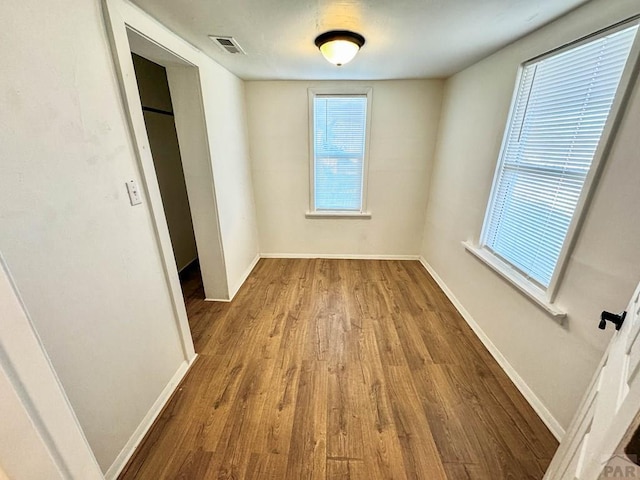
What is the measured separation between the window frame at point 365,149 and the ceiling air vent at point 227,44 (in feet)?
3.72

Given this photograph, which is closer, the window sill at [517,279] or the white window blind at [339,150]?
the window sill at [517,279]

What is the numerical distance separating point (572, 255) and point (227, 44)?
2.52 m

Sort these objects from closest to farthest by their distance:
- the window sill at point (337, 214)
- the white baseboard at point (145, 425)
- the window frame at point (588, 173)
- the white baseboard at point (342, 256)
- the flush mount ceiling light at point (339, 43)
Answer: the window frame at point (588, 173) → the white baseboard at point (145, 425) → the flush mount ceiling light at point (339, 43) → the window sill at point (337, 214) → the white baseboard at point (342, 256)

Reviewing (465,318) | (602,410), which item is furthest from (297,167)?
(602,410)

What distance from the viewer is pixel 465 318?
2314mm

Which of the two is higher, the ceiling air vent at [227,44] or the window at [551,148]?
the ceiling air vent at [227,44]

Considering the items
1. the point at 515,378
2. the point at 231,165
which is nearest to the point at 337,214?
the point at 231,165

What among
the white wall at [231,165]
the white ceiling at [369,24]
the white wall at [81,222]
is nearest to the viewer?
the white wall at [81,222]

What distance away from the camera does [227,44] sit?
6.00 ft

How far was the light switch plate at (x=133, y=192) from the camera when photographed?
126 centimetres

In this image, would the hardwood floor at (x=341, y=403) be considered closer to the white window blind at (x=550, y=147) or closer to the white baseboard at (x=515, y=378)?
the white baseboard at (x=515, y=378)

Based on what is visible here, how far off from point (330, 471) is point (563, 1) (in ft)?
8.46

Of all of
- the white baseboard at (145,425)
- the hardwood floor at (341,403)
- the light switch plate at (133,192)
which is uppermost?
the light switch plate at (133,192)

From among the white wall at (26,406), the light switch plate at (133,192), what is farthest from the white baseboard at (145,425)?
the light switch plate at (133,192)
